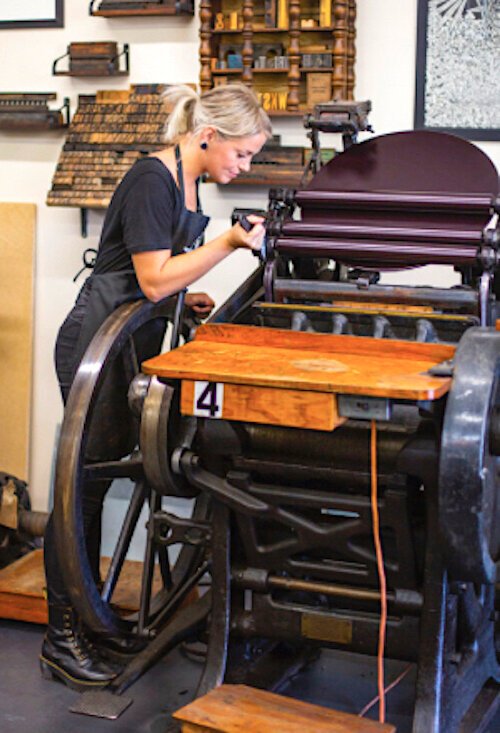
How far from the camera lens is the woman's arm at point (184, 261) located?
2832mm

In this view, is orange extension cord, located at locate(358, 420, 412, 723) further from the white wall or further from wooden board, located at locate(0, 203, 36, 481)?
wooden board, located at locate(0, 203, 36, 481)

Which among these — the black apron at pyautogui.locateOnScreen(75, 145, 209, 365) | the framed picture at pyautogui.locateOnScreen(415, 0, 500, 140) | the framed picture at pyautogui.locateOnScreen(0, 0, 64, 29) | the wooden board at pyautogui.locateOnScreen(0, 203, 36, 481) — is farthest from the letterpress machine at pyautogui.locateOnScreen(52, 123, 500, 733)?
the framed picture at pyautogui.locateOnScreen(0, 0, 64, 29)

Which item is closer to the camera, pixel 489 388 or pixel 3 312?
pixel 489 388

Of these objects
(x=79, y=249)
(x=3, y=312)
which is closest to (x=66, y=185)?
(x=79, y=249)

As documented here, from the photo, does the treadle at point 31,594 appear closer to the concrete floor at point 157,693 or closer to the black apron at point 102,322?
the concrete floor at point 157,693

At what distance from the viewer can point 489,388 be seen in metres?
2.25

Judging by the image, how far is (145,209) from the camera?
288 centimetres

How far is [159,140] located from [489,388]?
210cm

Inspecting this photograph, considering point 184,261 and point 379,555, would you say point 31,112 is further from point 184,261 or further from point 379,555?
point 379,555

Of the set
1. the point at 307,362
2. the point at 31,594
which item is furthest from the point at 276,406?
the point at 31,594

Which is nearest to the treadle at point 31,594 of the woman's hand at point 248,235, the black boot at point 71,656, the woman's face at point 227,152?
the black boot at point 71,656

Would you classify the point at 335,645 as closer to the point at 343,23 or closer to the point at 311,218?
the point at 311,218

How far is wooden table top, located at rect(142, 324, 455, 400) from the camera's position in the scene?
2229 mm

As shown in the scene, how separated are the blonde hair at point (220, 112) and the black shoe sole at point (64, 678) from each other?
5.07 ft
